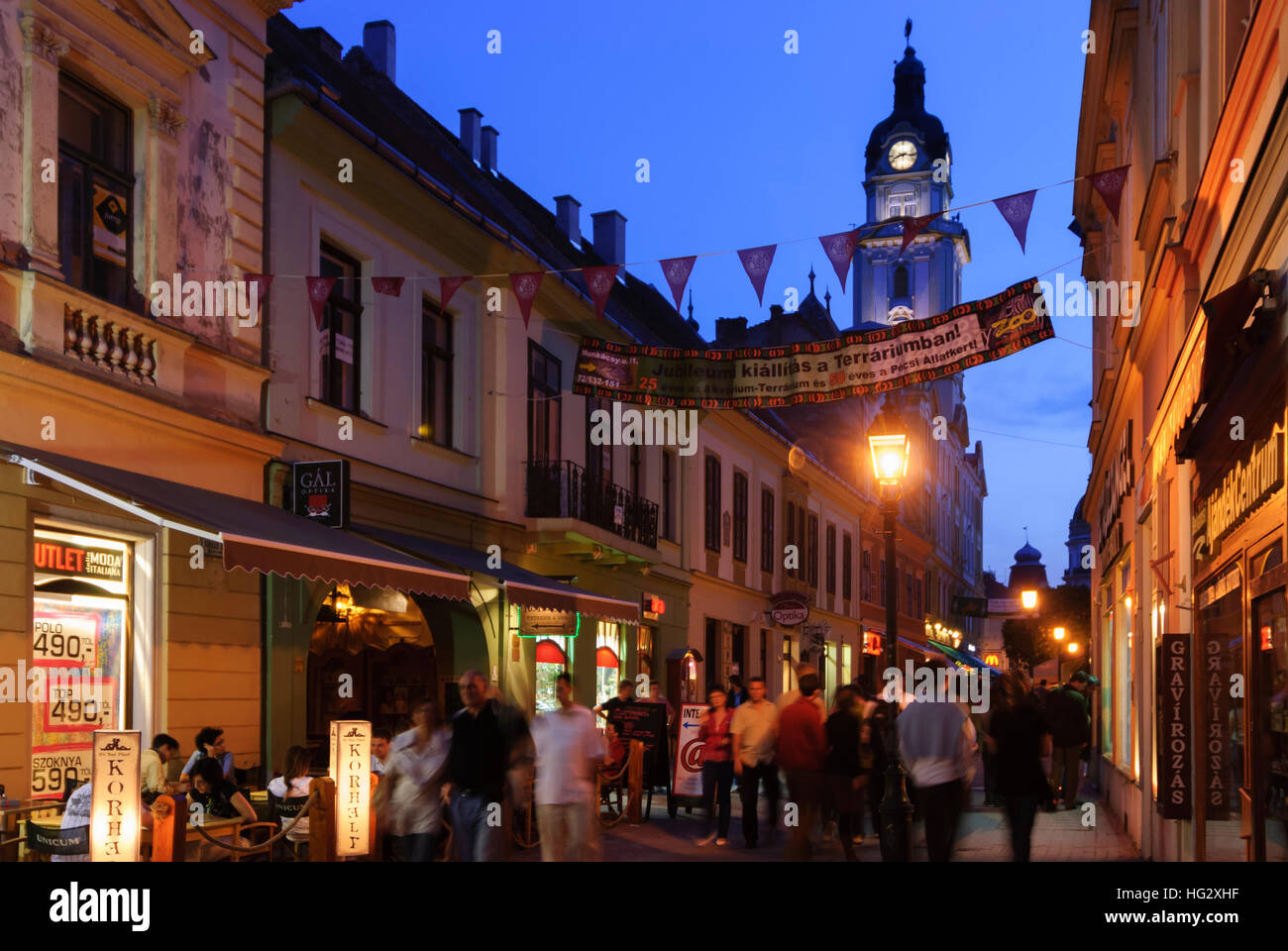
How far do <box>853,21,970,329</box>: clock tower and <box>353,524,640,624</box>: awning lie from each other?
212 ft

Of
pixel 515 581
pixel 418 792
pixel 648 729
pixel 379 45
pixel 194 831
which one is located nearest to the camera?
pixel 194 831

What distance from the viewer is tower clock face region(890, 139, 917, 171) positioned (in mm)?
90500

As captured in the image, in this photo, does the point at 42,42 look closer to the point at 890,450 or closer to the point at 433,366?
the point at 433,366

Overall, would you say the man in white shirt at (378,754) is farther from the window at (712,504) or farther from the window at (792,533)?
the window at (792,533)

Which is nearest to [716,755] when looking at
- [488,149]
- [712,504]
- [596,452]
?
[596,452]

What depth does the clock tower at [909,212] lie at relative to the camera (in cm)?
8631

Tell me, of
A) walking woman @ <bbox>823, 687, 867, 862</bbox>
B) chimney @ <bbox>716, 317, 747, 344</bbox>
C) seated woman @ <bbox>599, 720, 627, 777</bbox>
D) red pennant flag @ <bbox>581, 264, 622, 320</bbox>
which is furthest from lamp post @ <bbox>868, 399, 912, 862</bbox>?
chimney @ <bbox>716, 317, 747, 344</bbox>

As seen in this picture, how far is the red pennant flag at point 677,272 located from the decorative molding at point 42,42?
558 cm

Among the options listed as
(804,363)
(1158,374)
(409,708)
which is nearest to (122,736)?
(804,363)

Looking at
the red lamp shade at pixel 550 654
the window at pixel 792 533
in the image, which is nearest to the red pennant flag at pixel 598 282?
the red lamp shade at pixel 550 654

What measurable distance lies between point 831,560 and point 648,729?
2524 cm

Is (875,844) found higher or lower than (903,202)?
lower

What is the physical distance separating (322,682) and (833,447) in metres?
32.4

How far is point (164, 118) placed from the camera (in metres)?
12.9
